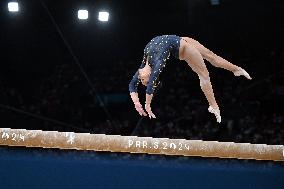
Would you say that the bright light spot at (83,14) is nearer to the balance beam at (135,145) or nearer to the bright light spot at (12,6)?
the bright light spot at (12,6)

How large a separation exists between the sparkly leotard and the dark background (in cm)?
310

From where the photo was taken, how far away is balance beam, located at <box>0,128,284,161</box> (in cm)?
775

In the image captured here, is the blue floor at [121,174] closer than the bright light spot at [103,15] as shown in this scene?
Yes

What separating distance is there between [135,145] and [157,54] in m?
2.35

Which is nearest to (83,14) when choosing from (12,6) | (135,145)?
(12,6)

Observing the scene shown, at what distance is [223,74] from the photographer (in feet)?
34.0

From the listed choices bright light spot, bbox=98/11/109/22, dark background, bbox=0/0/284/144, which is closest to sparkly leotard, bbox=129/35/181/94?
dark background, bbox=0/0/284/144

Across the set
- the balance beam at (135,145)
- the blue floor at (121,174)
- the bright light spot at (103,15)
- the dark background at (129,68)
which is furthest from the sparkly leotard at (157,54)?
the bright light spot at (103,15)

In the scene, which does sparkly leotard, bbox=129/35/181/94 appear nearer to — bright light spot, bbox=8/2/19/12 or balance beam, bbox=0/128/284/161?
balance beam, bbox=0/128/284/161

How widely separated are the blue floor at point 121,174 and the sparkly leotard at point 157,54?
146cm

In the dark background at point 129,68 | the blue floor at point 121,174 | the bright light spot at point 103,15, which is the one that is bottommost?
the blue floor at point 121,174

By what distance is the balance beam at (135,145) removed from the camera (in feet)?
25.4

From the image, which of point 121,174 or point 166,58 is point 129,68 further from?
point 166,58

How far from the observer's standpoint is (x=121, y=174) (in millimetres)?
6840
